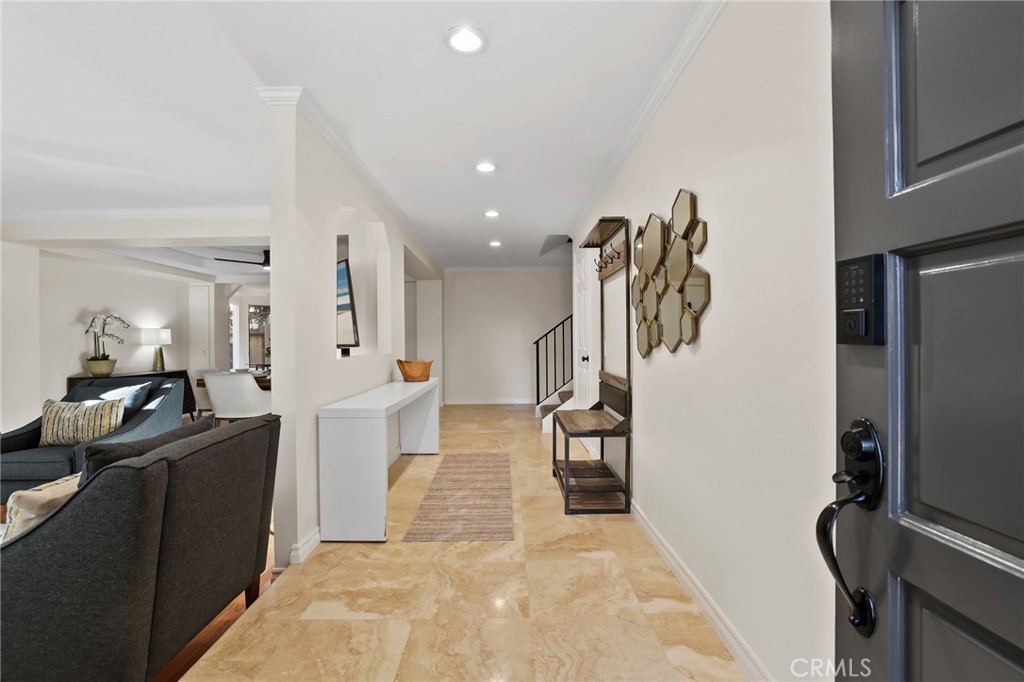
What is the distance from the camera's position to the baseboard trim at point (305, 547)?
2406mm

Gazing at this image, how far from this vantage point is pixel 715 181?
1.78m

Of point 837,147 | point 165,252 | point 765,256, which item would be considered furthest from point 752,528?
point 165,252

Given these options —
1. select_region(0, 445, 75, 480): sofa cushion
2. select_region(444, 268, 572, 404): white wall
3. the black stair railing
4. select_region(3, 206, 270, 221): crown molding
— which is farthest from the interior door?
select_region(0, 445, 75, 480): sofa cushion

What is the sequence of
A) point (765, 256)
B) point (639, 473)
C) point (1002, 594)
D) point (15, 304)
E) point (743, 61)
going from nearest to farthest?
point (1002, 594), point (765, 256), point (743, 61), point (639, 473), point (15, 304)

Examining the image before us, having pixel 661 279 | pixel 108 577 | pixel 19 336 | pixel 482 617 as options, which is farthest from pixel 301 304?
pixel 19 336

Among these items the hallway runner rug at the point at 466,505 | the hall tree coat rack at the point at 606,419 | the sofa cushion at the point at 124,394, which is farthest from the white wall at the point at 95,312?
the hall tree coat rack at the point at 606,419

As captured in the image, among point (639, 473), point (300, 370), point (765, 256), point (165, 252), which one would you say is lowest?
point (639, 473)

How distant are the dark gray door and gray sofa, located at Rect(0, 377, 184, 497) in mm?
3665

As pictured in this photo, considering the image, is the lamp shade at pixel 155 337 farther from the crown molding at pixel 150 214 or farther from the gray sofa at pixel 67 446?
the gray sofa at pixel 67 446

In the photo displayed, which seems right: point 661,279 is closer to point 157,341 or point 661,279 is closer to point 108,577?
point 108,577

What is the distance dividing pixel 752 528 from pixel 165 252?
26.5 ft

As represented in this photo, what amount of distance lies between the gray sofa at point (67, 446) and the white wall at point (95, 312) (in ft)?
6.46

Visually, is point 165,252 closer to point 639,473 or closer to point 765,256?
point 639,473

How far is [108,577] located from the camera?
1.30 m
